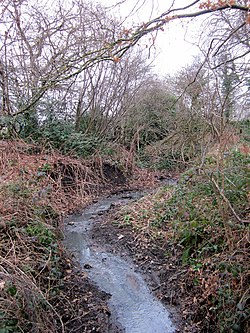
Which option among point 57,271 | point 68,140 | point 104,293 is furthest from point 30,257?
point 68,140

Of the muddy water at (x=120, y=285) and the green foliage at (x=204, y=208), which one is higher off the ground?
the green foliage at (x=204, y=208)

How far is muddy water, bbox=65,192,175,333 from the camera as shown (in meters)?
2.95

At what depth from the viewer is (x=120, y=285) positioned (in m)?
3.60

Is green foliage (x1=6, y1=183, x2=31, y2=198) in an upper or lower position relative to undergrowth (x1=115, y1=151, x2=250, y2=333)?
upper

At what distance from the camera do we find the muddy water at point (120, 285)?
2.95 meters

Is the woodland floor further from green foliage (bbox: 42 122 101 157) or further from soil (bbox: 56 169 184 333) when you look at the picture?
green foliage (bbox: 42 122 101 157)

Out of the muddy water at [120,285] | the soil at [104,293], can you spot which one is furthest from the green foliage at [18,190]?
the soil at [104,293]

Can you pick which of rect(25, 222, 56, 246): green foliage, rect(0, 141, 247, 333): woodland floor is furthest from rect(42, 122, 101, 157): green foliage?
rect(25, 222, 56, 246): green foliage

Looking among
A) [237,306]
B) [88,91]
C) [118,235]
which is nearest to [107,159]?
[88,91]

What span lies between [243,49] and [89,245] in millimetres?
6201

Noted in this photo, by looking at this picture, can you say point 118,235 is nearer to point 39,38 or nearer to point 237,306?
point 237,306

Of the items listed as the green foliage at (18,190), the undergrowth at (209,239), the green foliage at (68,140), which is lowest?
the undergrowth at (209,239)

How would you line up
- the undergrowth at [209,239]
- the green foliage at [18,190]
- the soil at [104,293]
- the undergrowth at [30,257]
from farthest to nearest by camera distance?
the green foliage at [18,190] → the soil at [104,293] → the undergrowth at [209,239] → the undergrowth at [30,257]

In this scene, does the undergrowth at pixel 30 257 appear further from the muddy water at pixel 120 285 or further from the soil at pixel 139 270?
the muddy water at pixel 120 285
